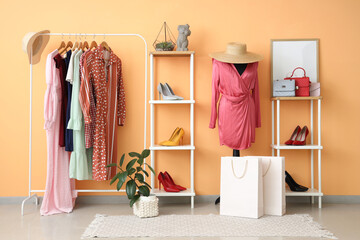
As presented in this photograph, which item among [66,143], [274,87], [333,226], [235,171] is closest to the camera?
[333,226]

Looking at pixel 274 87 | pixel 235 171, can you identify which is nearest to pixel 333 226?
pixel 235 171

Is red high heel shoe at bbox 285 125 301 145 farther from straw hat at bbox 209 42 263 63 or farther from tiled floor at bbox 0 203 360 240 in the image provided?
straw hat at bbox 209 42 263 63

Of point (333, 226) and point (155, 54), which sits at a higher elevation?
point (155, 54)

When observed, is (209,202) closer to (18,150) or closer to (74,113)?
(74,113)

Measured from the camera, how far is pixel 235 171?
3438mm

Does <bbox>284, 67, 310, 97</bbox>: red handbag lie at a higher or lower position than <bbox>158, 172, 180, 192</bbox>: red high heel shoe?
higher

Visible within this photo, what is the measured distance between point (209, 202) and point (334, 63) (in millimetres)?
2076

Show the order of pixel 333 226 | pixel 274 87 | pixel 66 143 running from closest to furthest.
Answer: pixel 333 226 → pixel 66 143 → pixel 274 87

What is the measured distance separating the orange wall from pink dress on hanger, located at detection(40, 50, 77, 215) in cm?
36

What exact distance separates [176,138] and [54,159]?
1.26m

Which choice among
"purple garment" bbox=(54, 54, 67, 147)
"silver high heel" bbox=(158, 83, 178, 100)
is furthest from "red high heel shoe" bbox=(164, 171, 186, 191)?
"purple garment" bbox=(54, 54, 67, 147)

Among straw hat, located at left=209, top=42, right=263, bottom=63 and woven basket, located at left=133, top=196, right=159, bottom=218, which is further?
straw hat, located at left=209, top=42, right=263, bottom=63

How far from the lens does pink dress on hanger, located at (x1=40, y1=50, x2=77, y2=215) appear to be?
142 inches

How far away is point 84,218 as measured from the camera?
11.3 feet
